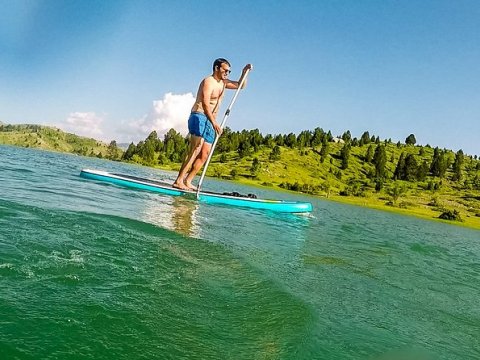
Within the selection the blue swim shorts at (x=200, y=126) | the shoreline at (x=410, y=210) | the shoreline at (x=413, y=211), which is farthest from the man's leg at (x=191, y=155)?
the shoreline at (x=413, y=211)

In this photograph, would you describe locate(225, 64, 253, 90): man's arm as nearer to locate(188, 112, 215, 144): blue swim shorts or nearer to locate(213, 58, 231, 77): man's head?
locate(213, 58, 231, 77): man's head

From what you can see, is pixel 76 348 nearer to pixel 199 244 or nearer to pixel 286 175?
pixel 199 244

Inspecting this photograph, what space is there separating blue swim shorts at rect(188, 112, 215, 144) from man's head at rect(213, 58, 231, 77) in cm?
185

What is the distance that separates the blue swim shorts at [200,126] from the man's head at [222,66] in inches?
72.9

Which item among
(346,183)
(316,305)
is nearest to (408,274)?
(316,305)

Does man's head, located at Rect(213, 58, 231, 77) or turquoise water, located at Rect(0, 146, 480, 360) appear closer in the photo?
turquoise water, located at Rect(0, 146, 480, 360)

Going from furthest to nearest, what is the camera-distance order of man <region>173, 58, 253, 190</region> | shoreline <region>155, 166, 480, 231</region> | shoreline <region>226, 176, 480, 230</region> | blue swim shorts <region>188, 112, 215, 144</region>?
shoreline <region>155, 166, 480, 231</region> → shoreline <region>226, 176, 480, 230</region> → blue swim shorts <region>188, 112, 215, 144</region> → man <region>173, 58, 253, 190</region>

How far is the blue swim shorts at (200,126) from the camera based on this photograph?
55.6 feet

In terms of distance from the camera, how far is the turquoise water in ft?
13.7

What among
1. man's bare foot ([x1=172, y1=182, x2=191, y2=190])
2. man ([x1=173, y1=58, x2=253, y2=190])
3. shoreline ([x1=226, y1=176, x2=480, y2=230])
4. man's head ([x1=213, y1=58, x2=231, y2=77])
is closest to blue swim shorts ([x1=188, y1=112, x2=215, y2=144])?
man ([x1=173, y1=58, x2=253, y2=190])

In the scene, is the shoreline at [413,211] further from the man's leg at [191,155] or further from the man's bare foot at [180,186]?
the man's leg at [191,155]

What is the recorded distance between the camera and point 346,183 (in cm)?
19525

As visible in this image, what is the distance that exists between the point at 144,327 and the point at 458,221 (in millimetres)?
108758

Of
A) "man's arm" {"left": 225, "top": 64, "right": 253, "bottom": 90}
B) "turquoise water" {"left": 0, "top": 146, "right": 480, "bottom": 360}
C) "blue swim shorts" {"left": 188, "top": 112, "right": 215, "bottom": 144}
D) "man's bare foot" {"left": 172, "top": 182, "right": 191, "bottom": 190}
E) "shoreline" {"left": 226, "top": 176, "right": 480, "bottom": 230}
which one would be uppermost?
"man's arm" {"left": 225, "top": 64, "right": 253, "bottom": 90}
